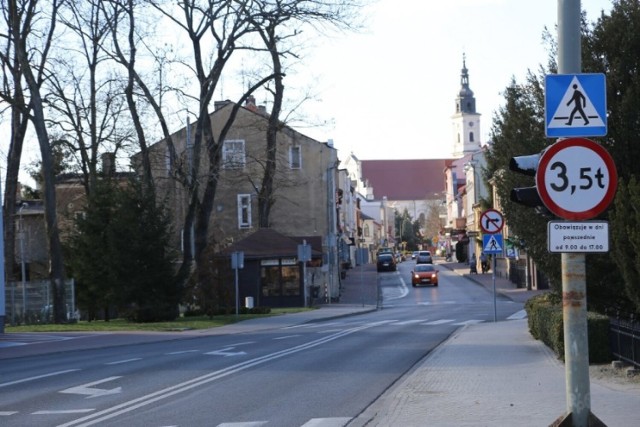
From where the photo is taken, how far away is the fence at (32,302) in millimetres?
40219

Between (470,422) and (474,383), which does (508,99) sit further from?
(470,422)

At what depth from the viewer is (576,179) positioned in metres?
7.62

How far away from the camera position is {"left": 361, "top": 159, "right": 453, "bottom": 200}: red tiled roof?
17750cm

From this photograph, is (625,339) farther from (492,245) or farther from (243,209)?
(243,209)

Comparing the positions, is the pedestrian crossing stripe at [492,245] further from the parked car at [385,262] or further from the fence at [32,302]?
the parked car at [385,262]

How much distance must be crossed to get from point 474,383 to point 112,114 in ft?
104

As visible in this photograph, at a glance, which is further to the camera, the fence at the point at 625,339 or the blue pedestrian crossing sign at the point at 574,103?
the fence at the point at 625,339

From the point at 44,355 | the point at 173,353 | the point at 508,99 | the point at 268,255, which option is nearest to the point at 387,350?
the point at 173,353

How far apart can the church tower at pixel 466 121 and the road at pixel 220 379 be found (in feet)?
427

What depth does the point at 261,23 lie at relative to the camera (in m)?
36.5

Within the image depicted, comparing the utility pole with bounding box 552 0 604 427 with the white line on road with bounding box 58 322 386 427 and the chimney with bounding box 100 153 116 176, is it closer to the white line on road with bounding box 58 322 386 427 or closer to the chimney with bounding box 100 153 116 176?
the white line on road with bounding box 58 322 386 427

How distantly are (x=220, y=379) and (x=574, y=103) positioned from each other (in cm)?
990

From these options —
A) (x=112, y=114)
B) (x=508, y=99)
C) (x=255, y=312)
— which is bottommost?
(x=255, y=312)

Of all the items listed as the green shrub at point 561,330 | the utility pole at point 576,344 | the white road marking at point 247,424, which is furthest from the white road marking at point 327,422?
the green shrub at point 561,330
